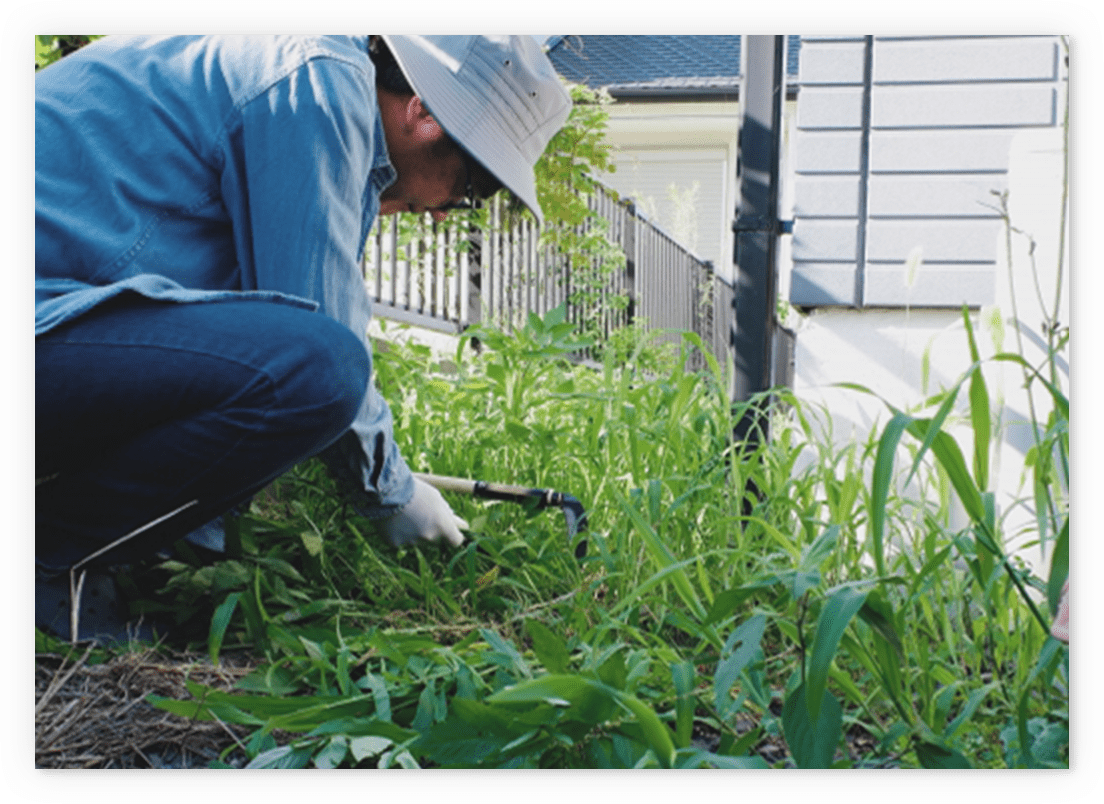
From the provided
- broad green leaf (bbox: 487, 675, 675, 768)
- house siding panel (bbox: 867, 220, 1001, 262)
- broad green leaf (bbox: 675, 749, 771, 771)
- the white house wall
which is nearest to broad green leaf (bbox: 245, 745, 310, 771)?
broad green leaf (bbox: 487, 675, 675, 768)

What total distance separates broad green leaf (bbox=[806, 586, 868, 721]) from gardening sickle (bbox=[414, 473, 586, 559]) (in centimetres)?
85

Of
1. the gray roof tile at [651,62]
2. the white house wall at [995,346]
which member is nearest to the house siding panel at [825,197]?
the white house wall at [995,346]

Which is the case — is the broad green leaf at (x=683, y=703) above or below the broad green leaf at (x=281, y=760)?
above

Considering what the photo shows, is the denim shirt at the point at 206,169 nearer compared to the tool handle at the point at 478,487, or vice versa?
the denim shirt at the point at 206,169

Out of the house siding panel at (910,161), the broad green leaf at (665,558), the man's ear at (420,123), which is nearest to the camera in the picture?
the broad green leaf at (665,558)

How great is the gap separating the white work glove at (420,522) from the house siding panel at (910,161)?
1.39 metres

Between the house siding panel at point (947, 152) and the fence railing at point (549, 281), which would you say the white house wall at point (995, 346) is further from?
the fence railing at point (549, 281)

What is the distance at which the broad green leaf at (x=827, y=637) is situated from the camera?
2.72 feet

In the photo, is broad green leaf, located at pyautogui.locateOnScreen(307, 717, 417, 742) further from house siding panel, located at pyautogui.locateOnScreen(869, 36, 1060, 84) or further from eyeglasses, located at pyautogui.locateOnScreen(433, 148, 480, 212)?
house siding panel, located at pyautogui.locateOnScreen(869, 36, 1060, 84)

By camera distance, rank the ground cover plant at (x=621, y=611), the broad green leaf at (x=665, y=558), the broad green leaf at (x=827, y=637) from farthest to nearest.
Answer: the broad green leaf at (x=665, y=558) → the ground cover plant at (x=621, y=611) → the broad green leaf at (x=827, y=637)

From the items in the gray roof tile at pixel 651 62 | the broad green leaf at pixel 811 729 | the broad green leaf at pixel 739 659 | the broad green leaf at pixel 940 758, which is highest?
the gray roof tile at pixel 651 62

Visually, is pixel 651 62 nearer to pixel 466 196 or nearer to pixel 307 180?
pixel 466 196

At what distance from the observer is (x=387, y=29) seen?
1075 mm

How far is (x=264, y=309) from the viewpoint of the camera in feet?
4.45
